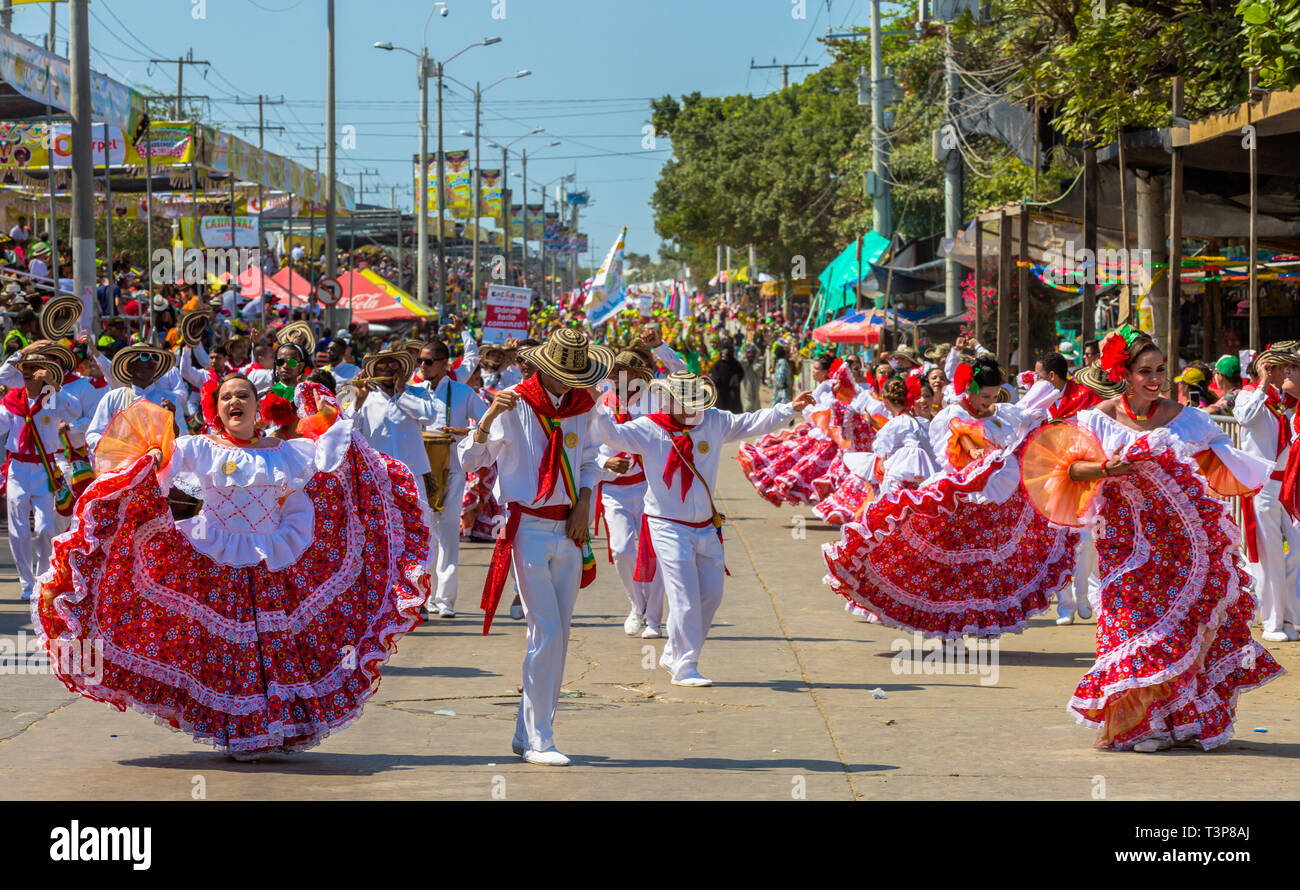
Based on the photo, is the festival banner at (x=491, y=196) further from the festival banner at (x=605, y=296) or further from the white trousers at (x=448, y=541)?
the white trousers at (x=448, y=541)

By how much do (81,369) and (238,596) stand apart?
7.39 meters

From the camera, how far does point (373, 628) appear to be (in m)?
7.34

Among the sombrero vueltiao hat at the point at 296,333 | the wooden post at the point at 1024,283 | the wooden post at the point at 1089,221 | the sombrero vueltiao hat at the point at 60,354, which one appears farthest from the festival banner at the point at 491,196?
the sombrero vueltiao hat at the point at 60,354

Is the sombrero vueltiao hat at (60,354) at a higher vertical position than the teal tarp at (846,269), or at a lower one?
lower

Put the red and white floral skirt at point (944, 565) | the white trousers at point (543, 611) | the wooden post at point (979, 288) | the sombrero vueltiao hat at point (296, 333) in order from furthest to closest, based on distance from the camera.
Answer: the wooden post at point (979, 288) < the sombrero vueltiao hat at point (296, 333) < the red and white floral skirt at point (944, 565) < the white trousers at point (543, 611)

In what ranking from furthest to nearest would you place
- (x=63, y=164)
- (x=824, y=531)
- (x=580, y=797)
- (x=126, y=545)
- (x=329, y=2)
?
(x=329, y=2)
(x=63, y=164)
(x=824, y=531)
(x=126, y=545)
(x=580, y=797)

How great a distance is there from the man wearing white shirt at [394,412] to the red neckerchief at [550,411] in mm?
4353

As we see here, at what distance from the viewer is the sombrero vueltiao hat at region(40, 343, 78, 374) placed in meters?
12.4

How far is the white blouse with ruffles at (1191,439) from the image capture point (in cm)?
736

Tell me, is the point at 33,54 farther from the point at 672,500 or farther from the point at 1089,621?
the point at 1089,621

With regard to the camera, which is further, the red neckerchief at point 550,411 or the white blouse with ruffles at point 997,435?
the white blouse with ruffles at point 997,435

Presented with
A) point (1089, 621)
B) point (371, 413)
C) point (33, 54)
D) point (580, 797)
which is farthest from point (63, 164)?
point (580, 797)

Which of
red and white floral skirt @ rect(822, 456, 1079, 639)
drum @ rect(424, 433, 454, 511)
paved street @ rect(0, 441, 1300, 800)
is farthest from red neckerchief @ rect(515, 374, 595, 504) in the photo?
drum @ rect(424, 433, 454, 511)

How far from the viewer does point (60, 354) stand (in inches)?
490
